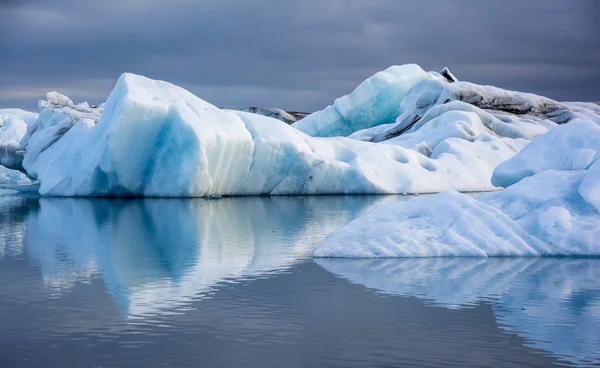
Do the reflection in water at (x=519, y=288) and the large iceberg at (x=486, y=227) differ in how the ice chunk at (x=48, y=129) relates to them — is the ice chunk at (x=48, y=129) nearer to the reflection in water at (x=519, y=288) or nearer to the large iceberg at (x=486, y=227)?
the large iceberg at (x=486, y=227)

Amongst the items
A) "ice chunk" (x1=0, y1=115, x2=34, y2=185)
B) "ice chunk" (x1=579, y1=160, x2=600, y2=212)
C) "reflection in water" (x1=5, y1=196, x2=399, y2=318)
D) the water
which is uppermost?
"ice chunk" (x1=579, y1=160, x2=600, y2=212)

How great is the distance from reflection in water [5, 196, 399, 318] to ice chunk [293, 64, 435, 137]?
58.5ft

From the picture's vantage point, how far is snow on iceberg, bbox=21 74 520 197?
2038 centimetres

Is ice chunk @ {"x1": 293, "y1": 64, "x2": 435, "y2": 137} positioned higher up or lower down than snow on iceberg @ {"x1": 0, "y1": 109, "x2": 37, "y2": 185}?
higher up

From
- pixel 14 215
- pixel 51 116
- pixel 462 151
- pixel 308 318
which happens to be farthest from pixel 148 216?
pixel 51 116

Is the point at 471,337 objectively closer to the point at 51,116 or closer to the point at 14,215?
the point at 14,215

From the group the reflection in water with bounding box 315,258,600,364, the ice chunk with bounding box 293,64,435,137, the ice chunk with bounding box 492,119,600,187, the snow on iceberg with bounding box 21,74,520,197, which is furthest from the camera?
the ice chunk with bounding box 293,64,435,137

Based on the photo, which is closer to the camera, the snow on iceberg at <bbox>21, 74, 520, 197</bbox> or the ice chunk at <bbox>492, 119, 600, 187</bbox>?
the ice chunk at <bbox>492, 119, 600, 187</bbox>

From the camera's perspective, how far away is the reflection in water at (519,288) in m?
6.20

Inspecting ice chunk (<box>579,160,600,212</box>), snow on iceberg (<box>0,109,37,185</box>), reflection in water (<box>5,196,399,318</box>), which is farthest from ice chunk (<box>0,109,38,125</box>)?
ice chunk (<box>579,160,600,212</box>)

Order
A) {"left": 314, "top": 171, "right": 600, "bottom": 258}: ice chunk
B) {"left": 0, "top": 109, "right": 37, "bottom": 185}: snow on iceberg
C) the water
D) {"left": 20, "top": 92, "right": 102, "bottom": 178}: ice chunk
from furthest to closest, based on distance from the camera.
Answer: {"left": 0, "top": 109, "right": 37, "bottom": 185}: snow on iceberg < {"left": 20, "top": 92, "right": 102, "bottom": 178}: ice chunk < {"left": 314, "top": 171, "right": 600, "bottom": 258}: ice chunk < the water

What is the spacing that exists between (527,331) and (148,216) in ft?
37.3

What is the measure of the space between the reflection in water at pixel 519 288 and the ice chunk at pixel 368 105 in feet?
95.5

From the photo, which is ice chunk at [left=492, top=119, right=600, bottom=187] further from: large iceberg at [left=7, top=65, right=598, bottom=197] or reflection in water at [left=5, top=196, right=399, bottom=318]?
large iceberg at [left=7, top=65, right=598, bottom=197]
